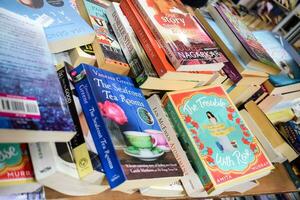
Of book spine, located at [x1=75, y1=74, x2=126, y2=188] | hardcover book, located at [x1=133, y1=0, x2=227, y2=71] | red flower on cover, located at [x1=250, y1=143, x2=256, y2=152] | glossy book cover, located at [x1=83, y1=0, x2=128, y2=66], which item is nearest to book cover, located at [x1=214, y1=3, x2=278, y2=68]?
hardcover book, located at [x1=133, y1=0, x2=227, y2=71]

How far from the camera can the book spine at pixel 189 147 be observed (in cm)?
73

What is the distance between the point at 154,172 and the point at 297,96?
720 millimetres

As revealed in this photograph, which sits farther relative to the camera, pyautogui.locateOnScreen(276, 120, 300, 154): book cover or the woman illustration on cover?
pyautogui.locateOnScreen(276, 120, 300, 154): book cover

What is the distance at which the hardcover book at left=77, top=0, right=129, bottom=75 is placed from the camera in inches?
31.2

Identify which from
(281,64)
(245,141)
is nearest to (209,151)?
(245,141)

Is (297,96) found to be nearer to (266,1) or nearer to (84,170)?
(84,170)

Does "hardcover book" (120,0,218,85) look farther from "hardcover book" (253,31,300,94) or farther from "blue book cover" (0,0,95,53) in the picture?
"hardcover book" (253,31,300,94)

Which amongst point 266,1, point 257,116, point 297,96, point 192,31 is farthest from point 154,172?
point 266,1

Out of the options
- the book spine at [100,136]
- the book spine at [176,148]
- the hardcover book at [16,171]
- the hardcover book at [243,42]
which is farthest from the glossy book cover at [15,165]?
the hardcover book at [243,42]

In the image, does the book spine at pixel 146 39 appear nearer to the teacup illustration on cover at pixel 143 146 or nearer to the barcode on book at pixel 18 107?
the teacup illustration on cover at pixel 143 146

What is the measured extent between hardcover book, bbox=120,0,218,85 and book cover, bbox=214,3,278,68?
15 cm

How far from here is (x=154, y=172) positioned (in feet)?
2.05

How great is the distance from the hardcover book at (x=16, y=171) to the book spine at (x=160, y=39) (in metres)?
0.38

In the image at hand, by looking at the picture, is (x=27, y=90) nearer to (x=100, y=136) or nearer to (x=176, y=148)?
A: (x=100, y=136)
